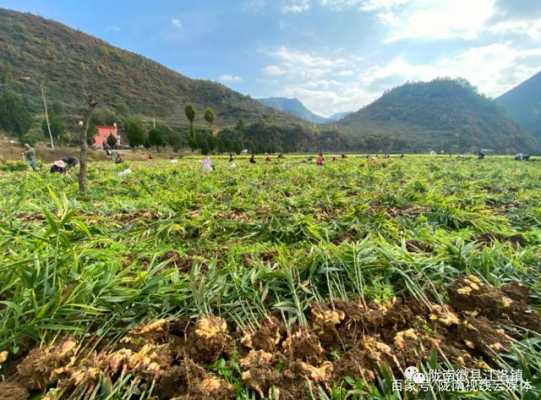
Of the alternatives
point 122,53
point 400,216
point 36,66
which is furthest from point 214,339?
point 122,53

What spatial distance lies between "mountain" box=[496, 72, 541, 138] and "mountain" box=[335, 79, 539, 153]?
15745mm

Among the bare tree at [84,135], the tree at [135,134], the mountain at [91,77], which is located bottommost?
the bare tree at [84,135]

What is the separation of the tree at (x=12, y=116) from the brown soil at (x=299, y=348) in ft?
178

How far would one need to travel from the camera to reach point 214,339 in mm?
1383

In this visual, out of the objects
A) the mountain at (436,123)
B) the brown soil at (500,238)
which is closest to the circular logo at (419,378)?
the brown soil at (500,238)

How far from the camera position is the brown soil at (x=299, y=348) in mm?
1200

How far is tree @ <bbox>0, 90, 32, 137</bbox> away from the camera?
1535 inches


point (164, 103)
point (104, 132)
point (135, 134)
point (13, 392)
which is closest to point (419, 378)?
point (13, 392)

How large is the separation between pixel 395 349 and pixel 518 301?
3.46ft

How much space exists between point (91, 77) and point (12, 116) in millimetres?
51490

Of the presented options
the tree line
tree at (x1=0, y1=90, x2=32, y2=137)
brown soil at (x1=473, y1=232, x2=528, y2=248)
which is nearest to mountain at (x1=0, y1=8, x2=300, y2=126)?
the tree line

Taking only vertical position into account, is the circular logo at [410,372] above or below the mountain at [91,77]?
below

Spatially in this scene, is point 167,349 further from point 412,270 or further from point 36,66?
Answer: point 36,66

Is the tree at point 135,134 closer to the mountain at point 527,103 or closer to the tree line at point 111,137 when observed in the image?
the tree line at point 111,137
